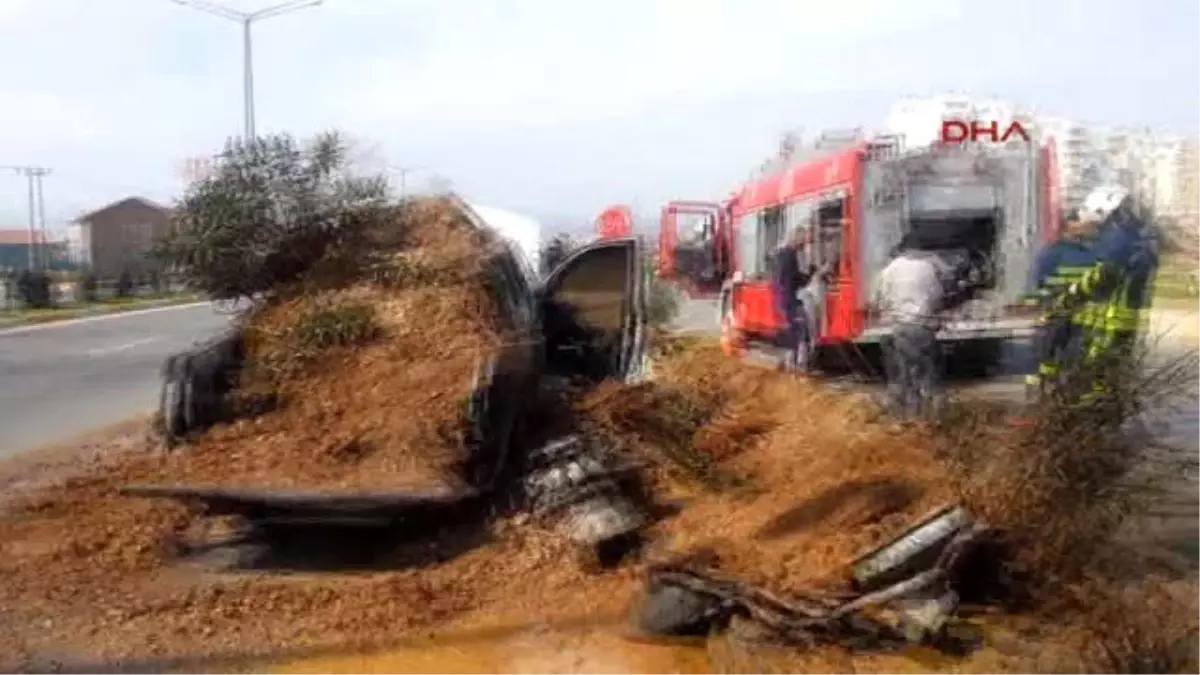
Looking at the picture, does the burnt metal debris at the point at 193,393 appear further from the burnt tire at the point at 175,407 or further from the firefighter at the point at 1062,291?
Result: the firefighter at the point at 1062,291

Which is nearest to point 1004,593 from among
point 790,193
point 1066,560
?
point 1066,560

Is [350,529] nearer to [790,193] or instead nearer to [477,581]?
[477,581]

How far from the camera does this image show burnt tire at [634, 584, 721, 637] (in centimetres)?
526

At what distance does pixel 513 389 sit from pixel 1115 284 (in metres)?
3.35

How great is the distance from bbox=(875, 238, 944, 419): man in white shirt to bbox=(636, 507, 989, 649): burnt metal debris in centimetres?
271

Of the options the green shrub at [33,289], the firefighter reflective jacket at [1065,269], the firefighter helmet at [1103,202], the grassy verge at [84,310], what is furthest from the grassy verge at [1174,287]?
the green shrub at [33,289]

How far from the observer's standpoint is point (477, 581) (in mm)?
6180

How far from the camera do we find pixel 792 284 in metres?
13.7

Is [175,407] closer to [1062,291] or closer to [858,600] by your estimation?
[858,600]

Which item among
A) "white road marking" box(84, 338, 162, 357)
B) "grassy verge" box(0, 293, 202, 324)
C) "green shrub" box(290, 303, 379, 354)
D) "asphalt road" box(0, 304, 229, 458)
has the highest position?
"green shrub" box(290, 303, 379, 354)

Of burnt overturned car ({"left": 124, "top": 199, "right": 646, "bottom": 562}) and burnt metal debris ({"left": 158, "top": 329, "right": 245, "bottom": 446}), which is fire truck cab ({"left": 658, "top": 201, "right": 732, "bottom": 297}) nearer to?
burnt overturned car ({"left": 124, "top": 199, "right": 646, "bottom": 562})

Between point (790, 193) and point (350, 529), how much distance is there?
8.87 m

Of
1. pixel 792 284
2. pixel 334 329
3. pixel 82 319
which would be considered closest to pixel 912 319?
pixel 334 329

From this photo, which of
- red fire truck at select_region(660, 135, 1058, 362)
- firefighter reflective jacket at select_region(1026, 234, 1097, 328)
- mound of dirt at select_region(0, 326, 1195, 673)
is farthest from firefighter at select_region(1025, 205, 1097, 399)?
red fire truck at select_region(660, 135, 1058, 362)
